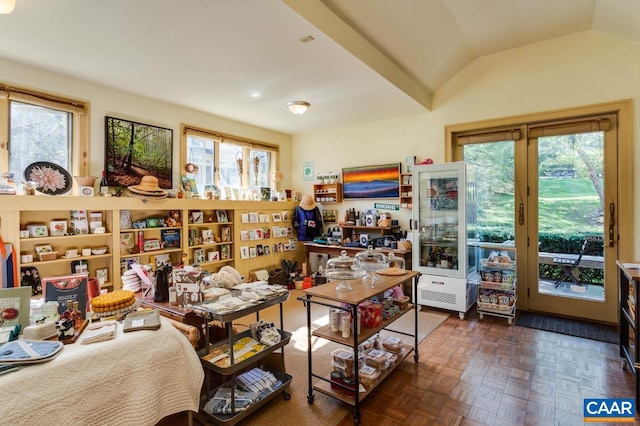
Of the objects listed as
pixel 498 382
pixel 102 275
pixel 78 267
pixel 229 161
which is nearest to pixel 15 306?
pixel 78 267

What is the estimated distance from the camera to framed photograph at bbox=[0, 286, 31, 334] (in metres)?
1.62

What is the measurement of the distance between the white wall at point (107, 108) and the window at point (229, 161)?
14cm

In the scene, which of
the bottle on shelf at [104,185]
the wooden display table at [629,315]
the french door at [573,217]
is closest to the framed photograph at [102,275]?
the bottle on shelf at [104,185]

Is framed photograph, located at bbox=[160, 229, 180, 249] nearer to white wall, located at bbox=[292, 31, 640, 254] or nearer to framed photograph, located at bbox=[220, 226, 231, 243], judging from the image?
framed photograph, located at bbox=[220, 226, 231, 243]

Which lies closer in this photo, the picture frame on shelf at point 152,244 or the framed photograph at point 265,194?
the picture frame on shelf at point 152,244

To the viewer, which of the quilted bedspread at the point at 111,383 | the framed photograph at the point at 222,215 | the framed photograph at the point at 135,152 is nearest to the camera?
the quilted bedspread at the point at 111,383

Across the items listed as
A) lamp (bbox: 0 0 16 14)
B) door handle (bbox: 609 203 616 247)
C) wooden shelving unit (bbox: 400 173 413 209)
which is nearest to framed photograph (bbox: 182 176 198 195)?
lamp (bbox: 0 0 16 14)

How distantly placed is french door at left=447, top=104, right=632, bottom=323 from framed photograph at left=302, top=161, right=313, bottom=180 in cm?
252

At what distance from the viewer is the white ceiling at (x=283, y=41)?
96.6 inches

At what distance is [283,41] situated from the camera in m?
2.80

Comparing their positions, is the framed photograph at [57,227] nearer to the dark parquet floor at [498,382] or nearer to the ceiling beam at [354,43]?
the dark parquet floor at [498,382]

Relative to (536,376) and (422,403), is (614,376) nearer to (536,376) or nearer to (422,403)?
(536,376)

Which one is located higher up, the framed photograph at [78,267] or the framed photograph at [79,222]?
the framed photograph at [79,222]

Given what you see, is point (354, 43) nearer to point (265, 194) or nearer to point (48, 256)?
point (265, 194)
